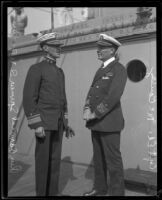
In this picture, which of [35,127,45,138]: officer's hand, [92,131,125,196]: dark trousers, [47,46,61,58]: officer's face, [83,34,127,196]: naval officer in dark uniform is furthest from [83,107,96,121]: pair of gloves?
[47,46,61,58]: officer's face

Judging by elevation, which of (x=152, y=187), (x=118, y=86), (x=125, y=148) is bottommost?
(x=152, y=187)

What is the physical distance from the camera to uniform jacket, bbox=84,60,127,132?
3410mm

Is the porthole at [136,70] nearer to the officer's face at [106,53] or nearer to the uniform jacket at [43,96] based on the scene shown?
the officer's face at [106,53]

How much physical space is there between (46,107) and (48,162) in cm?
56

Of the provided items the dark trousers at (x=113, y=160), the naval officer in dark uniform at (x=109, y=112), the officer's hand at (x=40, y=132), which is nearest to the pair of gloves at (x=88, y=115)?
the naval officer in dark uniform at (x=109, y=112)

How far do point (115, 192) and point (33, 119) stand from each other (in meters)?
1.12

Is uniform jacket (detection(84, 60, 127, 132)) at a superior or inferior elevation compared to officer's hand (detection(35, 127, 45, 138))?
superior

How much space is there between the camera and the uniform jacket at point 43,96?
335 cm

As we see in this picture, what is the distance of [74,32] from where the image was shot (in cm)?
433

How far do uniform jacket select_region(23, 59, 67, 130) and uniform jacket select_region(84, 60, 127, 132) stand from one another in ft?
1.15

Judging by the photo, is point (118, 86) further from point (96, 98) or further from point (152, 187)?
point (152, 187)

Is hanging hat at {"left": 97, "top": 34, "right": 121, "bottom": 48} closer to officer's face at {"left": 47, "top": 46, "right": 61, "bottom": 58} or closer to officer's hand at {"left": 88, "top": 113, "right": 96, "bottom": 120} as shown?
officer's face at {"left": 47, "top": 46, "right": 61, "bottom": 58}

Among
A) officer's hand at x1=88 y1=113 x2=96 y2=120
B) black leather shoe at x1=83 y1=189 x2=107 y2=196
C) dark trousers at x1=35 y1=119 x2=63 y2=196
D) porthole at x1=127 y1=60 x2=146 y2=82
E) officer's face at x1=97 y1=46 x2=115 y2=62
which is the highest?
officer's face at x1=97 y1=46 x2=115 y2=62
